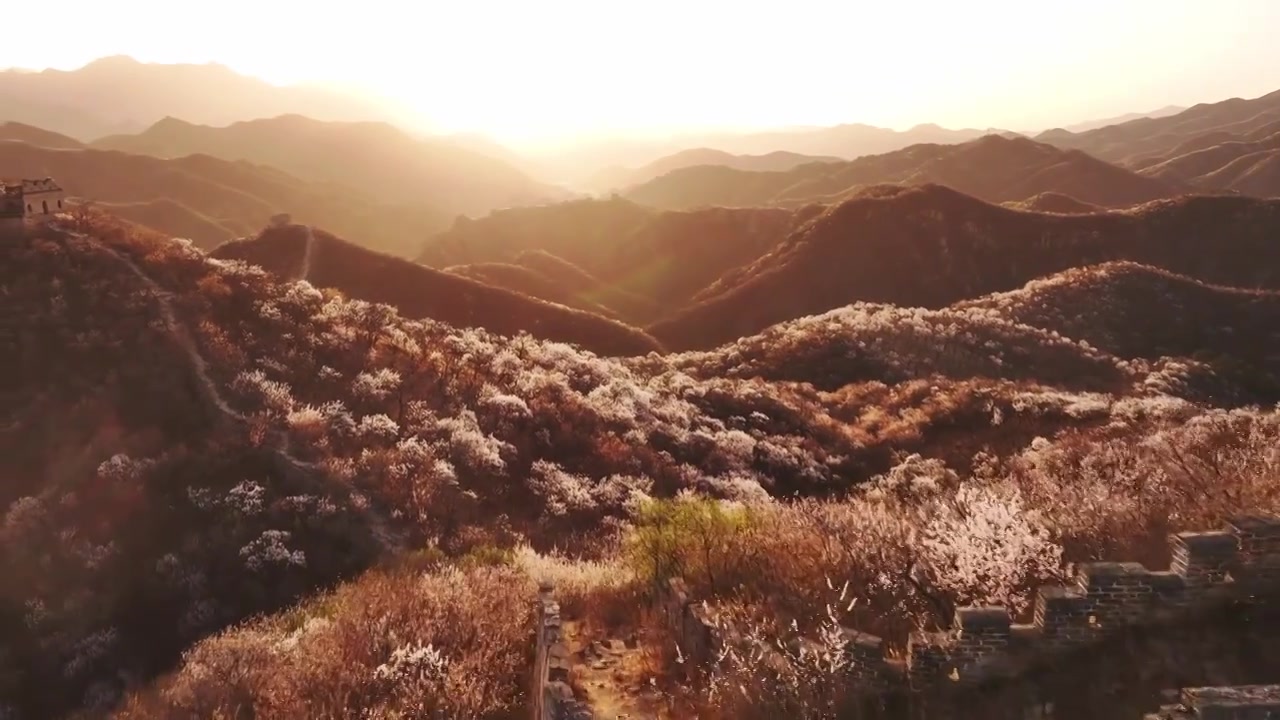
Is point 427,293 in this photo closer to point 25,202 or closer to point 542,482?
point 25,202

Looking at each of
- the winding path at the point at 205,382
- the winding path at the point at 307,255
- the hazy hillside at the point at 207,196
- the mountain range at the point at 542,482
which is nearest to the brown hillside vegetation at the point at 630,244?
the hazy hillside at the point at 207,196

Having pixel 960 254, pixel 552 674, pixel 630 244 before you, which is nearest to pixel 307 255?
pixel 630 244

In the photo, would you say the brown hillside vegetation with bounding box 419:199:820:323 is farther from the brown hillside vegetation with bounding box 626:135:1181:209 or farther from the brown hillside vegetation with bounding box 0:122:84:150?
the brown hillside vegetation with bounding box 0:122:84:150

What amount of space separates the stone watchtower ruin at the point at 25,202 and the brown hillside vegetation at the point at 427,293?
80.6 feet

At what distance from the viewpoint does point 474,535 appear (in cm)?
1541

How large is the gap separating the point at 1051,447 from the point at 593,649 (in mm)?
13861

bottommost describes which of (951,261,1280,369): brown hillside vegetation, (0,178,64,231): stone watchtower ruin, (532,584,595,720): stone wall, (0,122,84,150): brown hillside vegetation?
(951,261,1280,369): brown hillside vegetation

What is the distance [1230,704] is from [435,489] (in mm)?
15807

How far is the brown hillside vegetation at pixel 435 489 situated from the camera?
7895mm

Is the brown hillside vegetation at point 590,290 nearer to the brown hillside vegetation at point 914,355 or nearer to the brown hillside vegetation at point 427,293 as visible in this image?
the brown hillside vegetation at point 427,293

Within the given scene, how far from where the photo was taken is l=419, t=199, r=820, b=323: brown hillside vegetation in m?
90.0

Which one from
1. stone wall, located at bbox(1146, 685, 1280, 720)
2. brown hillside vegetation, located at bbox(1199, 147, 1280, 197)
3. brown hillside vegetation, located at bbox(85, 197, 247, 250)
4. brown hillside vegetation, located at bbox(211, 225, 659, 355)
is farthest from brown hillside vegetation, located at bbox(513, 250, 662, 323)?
brown hillside vegetation, located at bbox(1199, 147, 1280, 197)

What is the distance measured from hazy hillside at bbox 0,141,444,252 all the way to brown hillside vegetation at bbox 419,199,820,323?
24.6 metres

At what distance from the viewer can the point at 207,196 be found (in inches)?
4847
